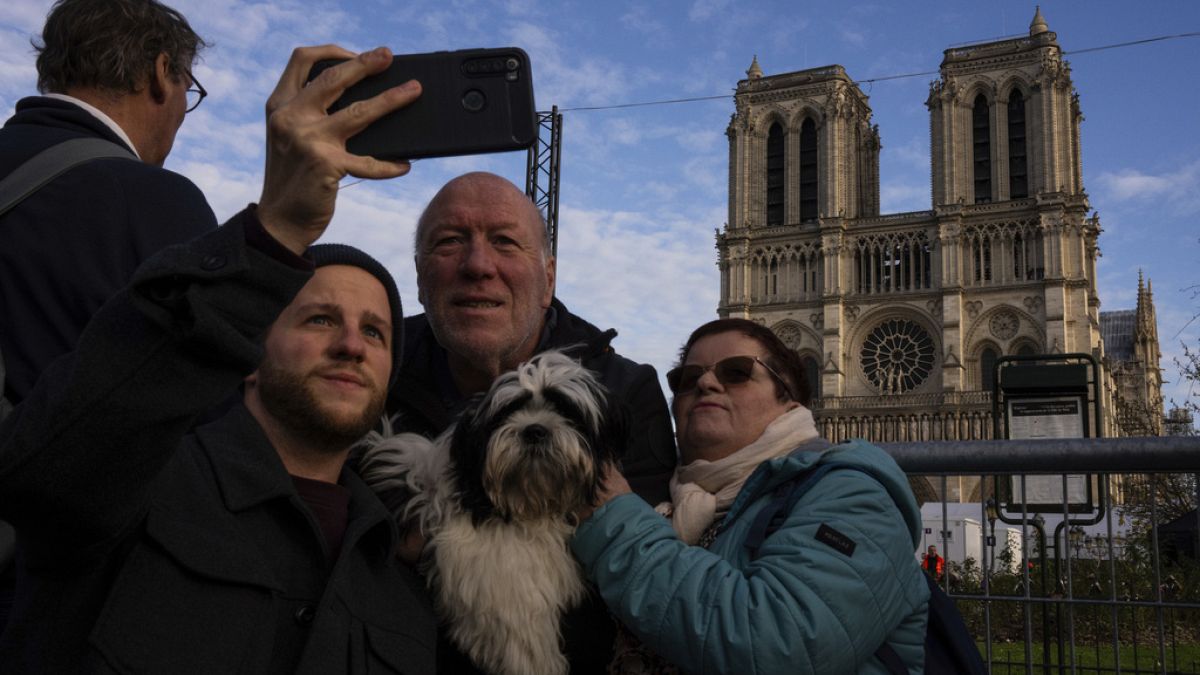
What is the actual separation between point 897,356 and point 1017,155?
11.1 metres

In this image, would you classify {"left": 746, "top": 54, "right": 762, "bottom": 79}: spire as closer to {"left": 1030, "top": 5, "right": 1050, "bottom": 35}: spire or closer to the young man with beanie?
{"left": 1030, "top": 5, "right": 1050, "bottom": 35}: spire

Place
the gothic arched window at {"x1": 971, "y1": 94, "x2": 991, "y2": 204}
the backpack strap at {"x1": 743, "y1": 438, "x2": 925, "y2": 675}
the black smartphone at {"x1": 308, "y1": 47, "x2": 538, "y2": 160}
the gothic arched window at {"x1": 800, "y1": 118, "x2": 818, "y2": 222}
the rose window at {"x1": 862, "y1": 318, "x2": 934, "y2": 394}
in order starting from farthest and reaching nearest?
the gothic arched window at {"x1": 800, "y1": 118, "x2": 818, "y2": 222} < the gothic arched window at {"x1": 971, "y1": 94, "x2": 991, "y2": 204} < the rose window at {"x1": 862, "y1": 318, "x2": 934, "y2": 394} < the backpack strap at {"x1": 743, "y1": 438, "x2": 925, "y2": 675} < the black smartphone at {"x1": 308, "y1": 47, "x2": 538, "y2": 160}

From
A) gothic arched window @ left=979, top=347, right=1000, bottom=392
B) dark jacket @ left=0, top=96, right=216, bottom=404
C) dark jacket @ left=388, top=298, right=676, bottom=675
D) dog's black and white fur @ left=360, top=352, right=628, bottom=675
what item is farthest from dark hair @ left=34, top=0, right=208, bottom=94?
gothic arched window @ left=979, top=347, right=1000, bottom=392

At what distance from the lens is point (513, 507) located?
2.45 meters

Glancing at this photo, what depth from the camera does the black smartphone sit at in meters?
1.46

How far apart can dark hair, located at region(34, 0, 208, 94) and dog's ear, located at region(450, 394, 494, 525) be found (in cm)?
121

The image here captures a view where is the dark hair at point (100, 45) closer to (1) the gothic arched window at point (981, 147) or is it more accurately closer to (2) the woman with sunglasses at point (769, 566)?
(2) the woman with sunglasses at point (769, 566)

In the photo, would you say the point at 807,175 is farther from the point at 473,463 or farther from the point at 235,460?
the point at 235,460

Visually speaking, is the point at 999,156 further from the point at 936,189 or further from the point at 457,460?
the point at 457,460

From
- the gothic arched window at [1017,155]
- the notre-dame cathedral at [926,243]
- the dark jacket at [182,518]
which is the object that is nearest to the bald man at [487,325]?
the dark jacket at [182,518]

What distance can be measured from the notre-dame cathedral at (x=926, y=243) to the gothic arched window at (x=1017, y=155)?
72 millimetres

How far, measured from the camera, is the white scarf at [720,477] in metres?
2.61

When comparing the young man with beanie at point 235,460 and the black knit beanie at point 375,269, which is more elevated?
the black knit beanie at point 375,269

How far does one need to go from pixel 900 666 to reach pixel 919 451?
1.94m
